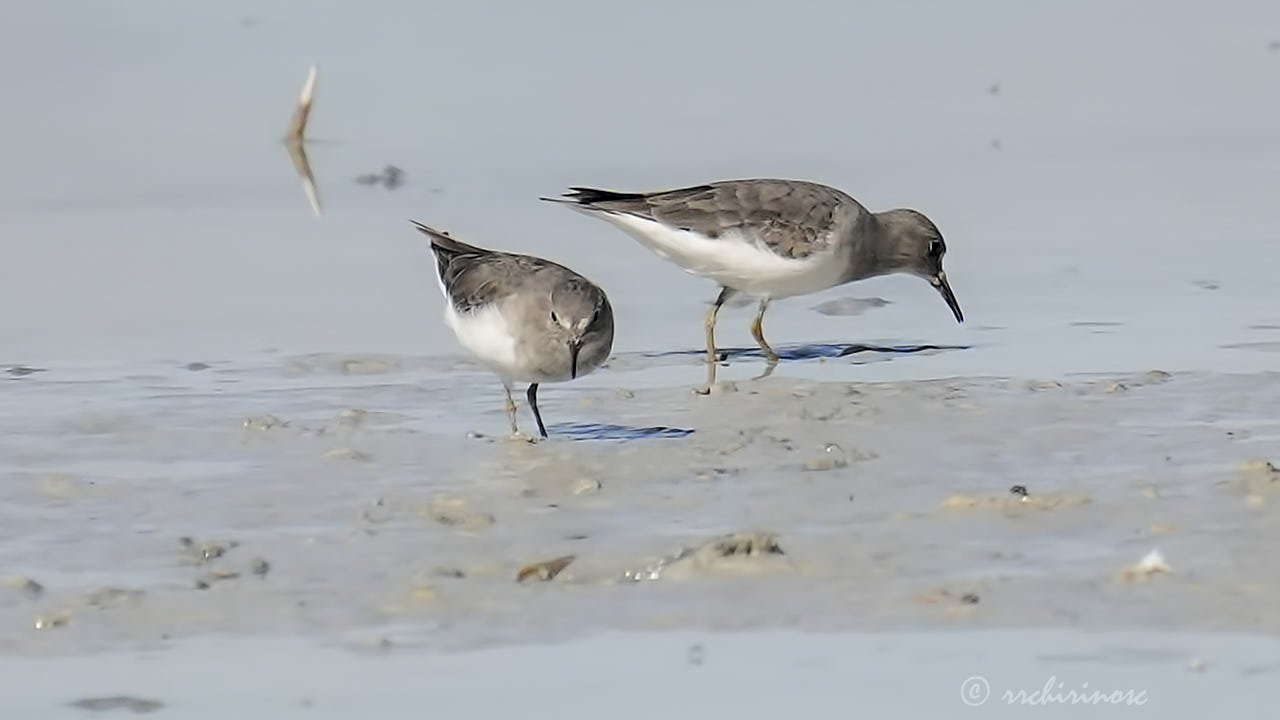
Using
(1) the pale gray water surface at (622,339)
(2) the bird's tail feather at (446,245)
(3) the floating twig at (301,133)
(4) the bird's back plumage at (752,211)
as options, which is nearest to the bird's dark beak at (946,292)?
(1) the pale gray water surface at (622,339)

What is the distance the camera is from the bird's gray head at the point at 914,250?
11.4m

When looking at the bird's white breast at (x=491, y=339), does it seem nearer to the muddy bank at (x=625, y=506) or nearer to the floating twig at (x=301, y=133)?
the muddy bank at (x=625, y=506)

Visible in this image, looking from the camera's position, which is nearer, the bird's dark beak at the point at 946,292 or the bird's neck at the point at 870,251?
the bird's dark beak at the point at 946,292

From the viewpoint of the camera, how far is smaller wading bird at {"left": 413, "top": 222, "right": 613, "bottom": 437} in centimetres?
902

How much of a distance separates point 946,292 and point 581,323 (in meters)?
2.72

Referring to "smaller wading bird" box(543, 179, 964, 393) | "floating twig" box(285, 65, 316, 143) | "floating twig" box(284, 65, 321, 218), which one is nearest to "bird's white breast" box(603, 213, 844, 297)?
"smaller wading bird" box(543, 179, 964, 393)

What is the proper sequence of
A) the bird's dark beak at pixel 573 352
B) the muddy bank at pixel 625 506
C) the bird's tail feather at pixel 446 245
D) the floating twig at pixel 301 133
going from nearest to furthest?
the muddy bank at pixel 625 506, the bird's dark beak at pixel 573 352, the bird's tail feather at pixel 446 245, the floating twig at pixel 301 133

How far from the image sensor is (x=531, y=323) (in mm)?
9078

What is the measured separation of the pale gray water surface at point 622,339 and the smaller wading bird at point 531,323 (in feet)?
0.83

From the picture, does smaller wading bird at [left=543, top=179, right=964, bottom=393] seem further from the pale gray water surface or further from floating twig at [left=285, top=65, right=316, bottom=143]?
floating twig at [left=285, top=65, right=316, bottom=143]

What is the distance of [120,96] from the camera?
15.5 metres

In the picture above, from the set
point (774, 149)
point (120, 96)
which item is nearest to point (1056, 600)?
point (774, 149)

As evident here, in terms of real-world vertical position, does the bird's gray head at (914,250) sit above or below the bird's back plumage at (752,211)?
below

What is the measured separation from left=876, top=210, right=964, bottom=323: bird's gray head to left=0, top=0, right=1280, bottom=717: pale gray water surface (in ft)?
0.63
